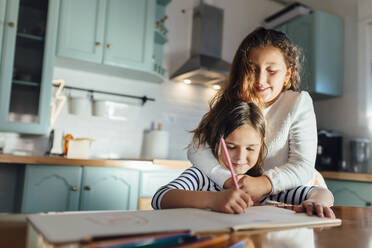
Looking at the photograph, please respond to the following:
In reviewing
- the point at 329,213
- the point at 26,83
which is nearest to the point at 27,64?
the point at 26,83

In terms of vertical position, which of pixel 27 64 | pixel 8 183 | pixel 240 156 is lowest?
pixel 8 183

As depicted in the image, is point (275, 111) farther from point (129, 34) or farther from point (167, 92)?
point (167, 92)

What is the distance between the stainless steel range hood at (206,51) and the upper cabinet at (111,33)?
256 millimetres

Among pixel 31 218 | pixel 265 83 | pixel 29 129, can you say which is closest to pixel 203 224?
pixel 31 218

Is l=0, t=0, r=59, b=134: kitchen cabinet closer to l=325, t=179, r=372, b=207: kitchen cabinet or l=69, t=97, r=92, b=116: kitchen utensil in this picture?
l=69, t=97, r=92, b=116: kitchen utensil

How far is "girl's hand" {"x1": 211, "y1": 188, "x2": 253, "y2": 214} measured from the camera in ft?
1.95

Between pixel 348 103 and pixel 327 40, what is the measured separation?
565 millimetres

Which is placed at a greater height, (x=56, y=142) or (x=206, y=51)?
(x=206, y=51)

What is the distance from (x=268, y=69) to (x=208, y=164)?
340 millimetres

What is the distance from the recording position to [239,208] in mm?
592

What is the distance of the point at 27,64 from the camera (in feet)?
6.55

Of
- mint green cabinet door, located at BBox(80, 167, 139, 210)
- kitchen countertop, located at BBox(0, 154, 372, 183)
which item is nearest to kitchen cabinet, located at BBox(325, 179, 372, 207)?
kitchen countertop, located at BBox(0, 154, 372, 183)

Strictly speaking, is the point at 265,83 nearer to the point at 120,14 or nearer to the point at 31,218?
the point at 31,218

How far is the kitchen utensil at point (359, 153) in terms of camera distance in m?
2.45
